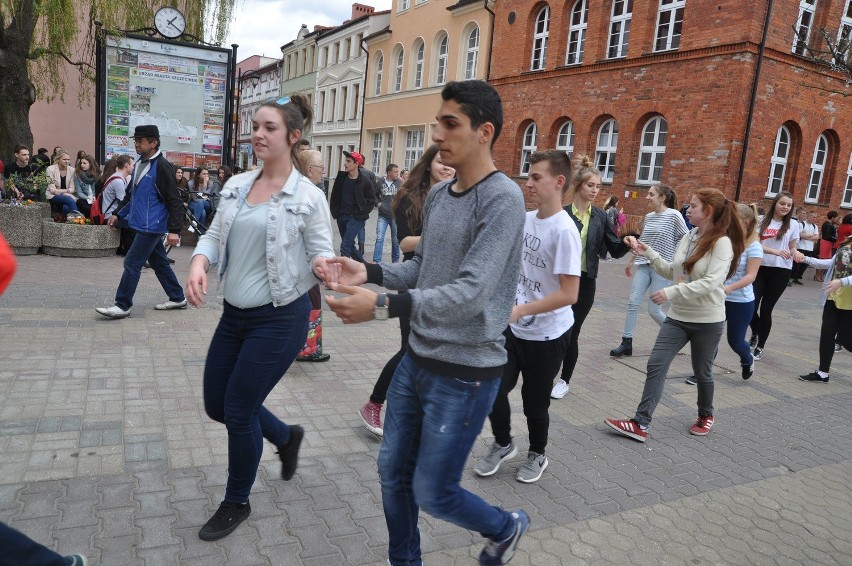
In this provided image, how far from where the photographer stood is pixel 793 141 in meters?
20.0

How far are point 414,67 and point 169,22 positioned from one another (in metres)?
21.7

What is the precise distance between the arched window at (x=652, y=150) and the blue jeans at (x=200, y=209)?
1352cm

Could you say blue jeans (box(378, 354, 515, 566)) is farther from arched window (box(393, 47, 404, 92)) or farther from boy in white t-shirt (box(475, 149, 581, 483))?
arched window (box(393, 47, 404, 92))

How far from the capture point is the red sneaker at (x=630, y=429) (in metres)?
4.65

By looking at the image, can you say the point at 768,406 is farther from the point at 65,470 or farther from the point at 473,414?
the point at 65,470

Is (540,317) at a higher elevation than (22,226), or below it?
higher

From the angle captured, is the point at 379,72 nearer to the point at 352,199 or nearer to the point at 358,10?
the point at 358,10

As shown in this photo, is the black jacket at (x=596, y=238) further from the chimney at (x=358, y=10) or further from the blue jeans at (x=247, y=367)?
the chimney at (x=358, y=10)

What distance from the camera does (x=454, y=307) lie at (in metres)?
2.07

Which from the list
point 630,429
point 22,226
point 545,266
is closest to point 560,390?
point 630,429

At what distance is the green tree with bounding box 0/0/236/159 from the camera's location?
1305 centimetres

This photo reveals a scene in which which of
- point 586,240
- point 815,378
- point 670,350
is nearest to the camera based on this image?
point 670,350

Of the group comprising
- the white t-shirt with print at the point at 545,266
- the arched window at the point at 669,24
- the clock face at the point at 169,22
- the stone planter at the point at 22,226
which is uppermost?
the arched window at the point at 669,24

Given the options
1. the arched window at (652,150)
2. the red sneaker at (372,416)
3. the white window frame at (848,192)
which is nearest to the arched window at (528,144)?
the arched window at (652,150)
